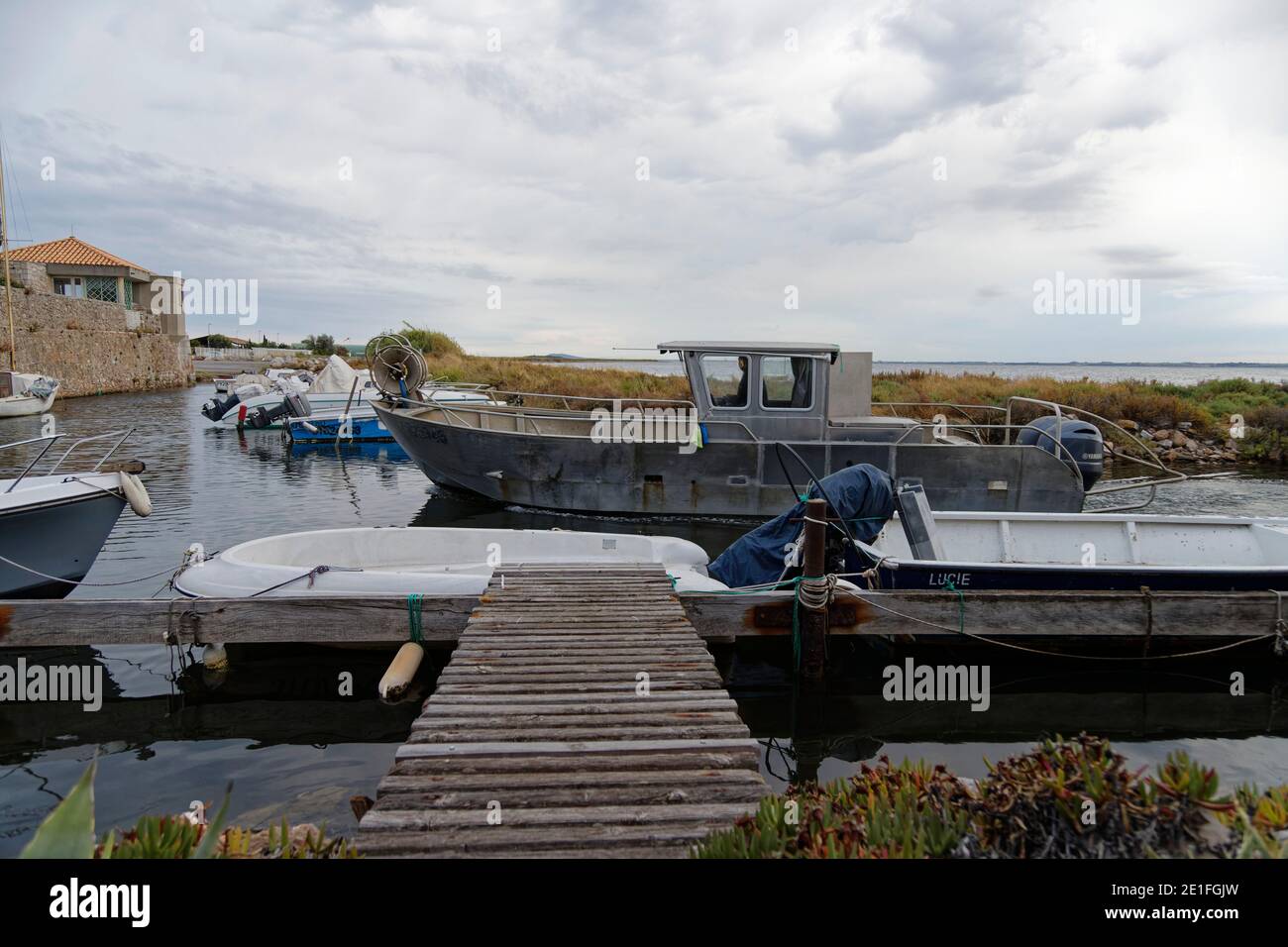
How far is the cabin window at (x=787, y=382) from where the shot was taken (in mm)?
13375

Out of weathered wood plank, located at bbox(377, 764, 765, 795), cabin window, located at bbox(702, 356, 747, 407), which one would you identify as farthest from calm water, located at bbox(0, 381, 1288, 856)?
cabin window, located at bbox(702, 356, 747, 407)

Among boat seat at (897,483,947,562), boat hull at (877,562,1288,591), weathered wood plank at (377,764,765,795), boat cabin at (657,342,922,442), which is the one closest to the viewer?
weathered wood plank at (377,764,765,795)

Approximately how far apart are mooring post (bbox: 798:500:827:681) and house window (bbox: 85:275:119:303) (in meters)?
59.9

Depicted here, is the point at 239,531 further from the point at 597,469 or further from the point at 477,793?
the point at 477,793

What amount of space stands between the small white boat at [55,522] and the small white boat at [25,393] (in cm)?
2651

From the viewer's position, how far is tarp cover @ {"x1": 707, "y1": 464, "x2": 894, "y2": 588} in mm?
7789

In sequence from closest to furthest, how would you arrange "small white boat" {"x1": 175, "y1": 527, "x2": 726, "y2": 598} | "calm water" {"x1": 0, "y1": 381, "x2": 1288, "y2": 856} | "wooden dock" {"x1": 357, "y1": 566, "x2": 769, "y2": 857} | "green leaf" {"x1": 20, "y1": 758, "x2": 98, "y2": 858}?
"green leaf" {"x1": 20, "y1": 758, "x2": 98, "y2": 858}, "wooden dock" {"x1": 357, "y1": 566, "x2": 769, "y2": 857}, "calm water" {"x1": 0, "y1": 381, "x2": 1288, "y2": 856}, "small white boat" {"x1": 175, "y1": 527, "x2": 726, "y2": 598}

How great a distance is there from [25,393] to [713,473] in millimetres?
30873

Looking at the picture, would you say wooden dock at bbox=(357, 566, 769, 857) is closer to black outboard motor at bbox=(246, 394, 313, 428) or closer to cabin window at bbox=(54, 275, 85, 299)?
black outboard motor at bbox=(246, 394, 313, 428)

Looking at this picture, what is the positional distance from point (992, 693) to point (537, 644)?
435cm

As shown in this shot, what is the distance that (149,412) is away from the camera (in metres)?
32.8

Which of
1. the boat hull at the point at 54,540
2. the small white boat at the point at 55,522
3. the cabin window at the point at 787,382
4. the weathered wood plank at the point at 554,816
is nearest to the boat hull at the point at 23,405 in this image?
the small white boat at the point at 55,522

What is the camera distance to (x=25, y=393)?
101 ft
